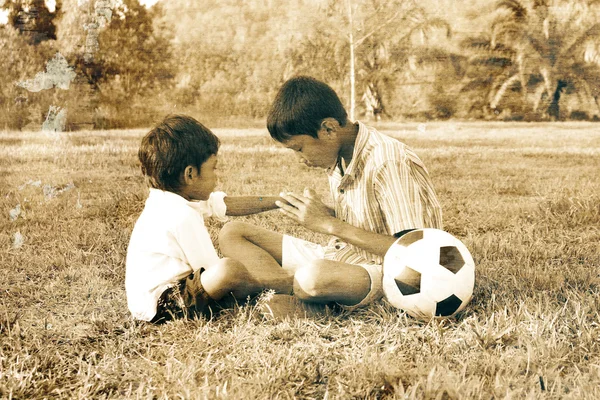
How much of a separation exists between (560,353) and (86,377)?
144 centimetres

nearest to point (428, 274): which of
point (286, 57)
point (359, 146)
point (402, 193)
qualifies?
point (402, 193)

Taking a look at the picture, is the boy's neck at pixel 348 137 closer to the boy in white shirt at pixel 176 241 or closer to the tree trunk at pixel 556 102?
the boy in white shirt at pixel 176 241

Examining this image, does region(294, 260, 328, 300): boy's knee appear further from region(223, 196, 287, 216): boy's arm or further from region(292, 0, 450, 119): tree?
region(292, 0, 450, 119): tree

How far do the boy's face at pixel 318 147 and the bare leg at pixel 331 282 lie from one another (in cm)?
39

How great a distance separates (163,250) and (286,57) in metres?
→ 1.94

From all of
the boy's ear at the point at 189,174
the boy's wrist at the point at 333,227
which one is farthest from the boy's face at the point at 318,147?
the boy's ear at the point at 189,174

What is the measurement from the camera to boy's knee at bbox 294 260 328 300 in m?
2.18

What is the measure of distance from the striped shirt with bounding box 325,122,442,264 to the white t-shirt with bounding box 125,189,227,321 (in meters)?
0.56

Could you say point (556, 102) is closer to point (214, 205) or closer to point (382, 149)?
point (382, 149)

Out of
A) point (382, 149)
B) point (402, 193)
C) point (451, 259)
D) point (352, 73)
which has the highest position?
point (352, 73)

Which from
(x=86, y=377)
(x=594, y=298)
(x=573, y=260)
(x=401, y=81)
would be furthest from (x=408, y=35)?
(x=86, y=377)

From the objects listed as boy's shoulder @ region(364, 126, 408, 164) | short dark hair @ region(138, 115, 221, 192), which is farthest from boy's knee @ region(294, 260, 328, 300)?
short dark hair @ region(138, 115, 221, 192)

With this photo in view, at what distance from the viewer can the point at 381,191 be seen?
2.19 m

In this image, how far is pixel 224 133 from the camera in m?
3.71
